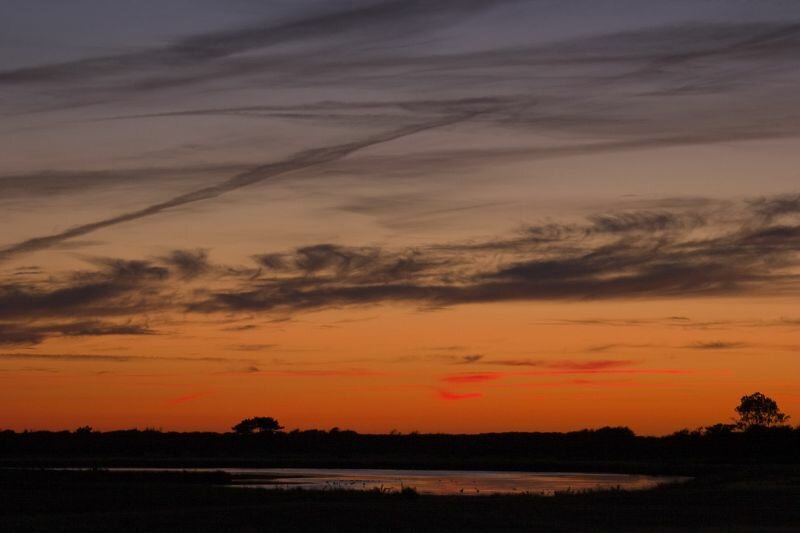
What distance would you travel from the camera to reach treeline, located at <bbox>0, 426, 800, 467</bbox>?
379ft

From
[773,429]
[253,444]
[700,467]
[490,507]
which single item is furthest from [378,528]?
[253,444]

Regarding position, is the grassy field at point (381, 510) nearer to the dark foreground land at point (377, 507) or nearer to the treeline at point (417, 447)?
the dark foreground land at point (377, 507)

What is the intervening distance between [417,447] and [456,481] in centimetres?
8861

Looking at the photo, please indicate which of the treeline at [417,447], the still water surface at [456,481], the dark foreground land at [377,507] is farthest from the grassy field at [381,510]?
the treeline at [417,447]

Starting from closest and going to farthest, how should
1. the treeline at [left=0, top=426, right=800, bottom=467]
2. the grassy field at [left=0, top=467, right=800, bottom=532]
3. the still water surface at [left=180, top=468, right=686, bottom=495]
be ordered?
the grassy field at [left=0, top=467, right=800, bottom=532] → the still water surface at [left=180, top=468, right=686, bottom=495] → the treeline at [left=0, top=426, right=800, bottom=467]

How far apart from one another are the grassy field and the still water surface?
884 cm

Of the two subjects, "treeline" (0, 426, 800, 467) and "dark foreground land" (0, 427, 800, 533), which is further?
"treeline" (0, 426, 800, 467)

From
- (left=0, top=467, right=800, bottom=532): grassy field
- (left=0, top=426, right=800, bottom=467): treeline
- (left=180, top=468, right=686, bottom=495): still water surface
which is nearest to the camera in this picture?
(left=0, top=467, right=800, bottom=532): grassy field

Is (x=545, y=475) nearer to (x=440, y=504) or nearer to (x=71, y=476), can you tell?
(x=71, y=476)

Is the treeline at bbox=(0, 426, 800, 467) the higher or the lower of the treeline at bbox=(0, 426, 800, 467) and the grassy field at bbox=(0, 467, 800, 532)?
the higher

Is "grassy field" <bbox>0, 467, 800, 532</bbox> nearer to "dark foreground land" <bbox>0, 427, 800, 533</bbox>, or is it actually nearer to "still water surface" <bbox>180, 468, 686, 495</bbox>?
"dark foreground land" <bbox>0, 427, 800, 533</bbox>

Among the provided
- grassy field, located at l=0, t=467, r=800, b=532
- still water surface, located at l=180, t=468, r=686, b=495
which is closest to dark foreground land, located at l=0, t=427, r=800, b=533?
grassy field, located at l=0, t=467, r=800, b=532

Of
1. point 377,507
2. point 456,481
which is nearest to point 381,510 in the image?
point 377,507

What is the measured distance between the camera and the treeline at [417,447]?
11544 cm
